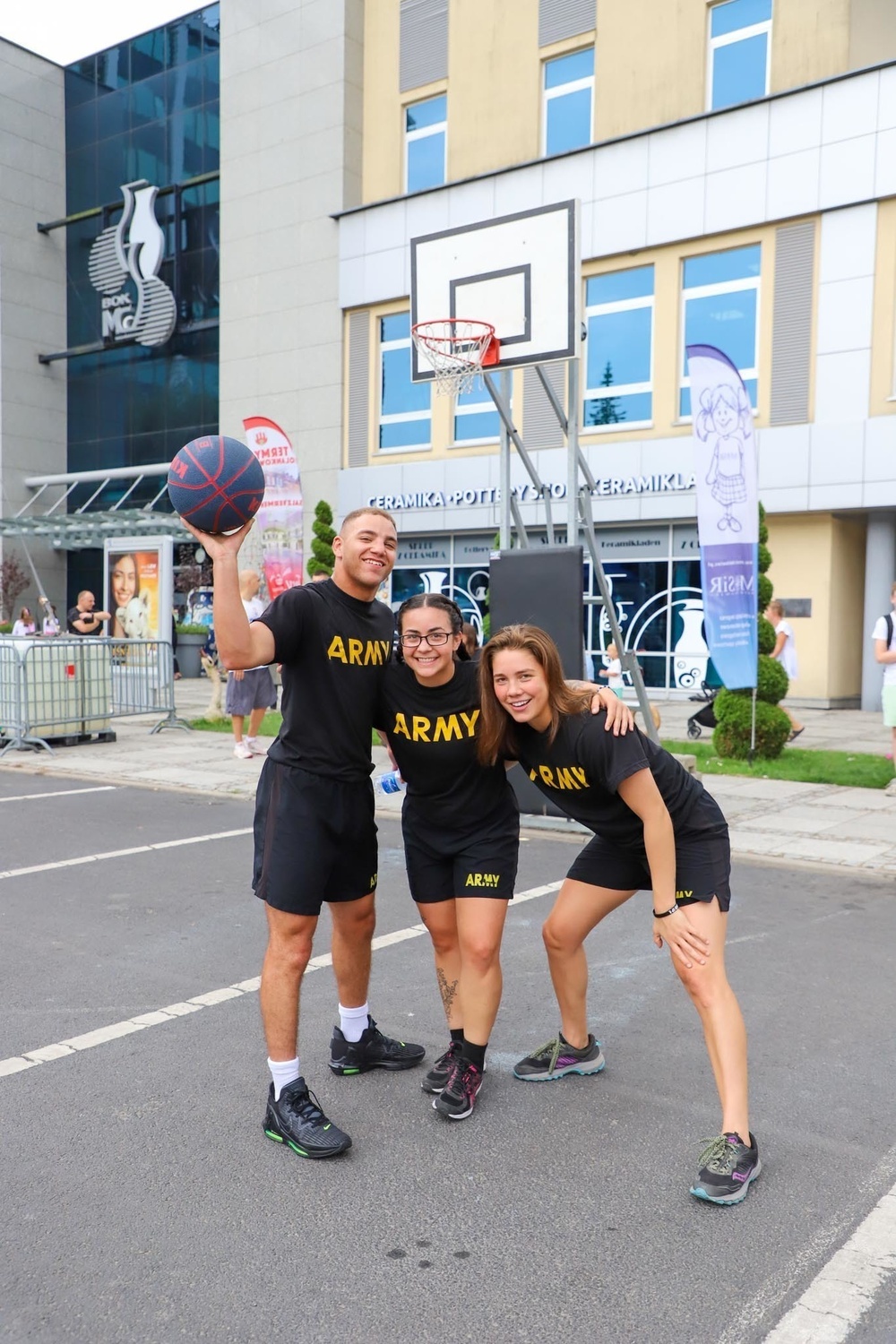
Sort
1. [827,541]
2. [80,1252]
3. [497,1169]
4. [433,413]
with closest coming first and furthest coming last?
1. [80,1252]
2. [497,1169]
3. [827,541]
4. [433,413]

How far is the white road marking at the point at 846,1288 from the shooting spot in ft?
8.54

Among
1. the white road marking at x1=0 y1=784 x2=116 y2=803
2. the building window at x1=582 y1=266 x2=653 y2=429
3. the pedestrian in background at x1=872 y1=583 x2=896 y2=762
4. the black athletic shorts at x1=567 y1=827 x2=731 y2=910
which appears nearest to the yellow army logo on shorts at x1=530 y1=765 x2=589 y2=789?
the black athletic shorts at x1=567 y1=827 x2=731 y2=910

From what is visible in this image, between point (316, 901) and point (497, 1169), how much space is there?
3.22 feet

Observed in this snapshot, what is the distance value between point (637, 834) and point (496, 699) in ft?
2.11

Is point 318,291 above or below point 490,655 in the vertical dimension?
above

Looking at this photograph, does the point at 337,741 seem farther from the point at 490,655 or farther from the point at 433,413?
the point at 433,413

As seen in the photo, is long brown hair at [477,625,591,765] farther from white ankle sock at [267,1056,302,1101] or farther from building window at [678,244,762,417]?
building window at [678,244,762,417]

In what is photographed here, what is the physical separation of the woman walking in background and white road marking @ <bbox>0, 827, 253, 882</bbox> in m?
4.61

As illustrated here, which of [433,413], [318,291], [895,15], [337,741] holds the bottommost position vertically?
[337,741]

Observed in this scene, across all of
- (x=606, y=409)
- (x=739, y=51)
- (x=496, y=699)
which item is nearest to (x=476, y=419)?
(x=606, y=409)

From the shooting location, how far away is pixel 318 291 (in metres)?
25.0

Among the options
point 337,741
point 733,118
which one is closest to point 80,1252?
point 337,741

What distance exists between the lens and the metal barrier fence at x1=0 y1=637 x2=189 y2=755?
13586 mm

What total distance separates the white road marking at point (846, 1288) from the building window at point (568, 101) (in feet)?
70.5
